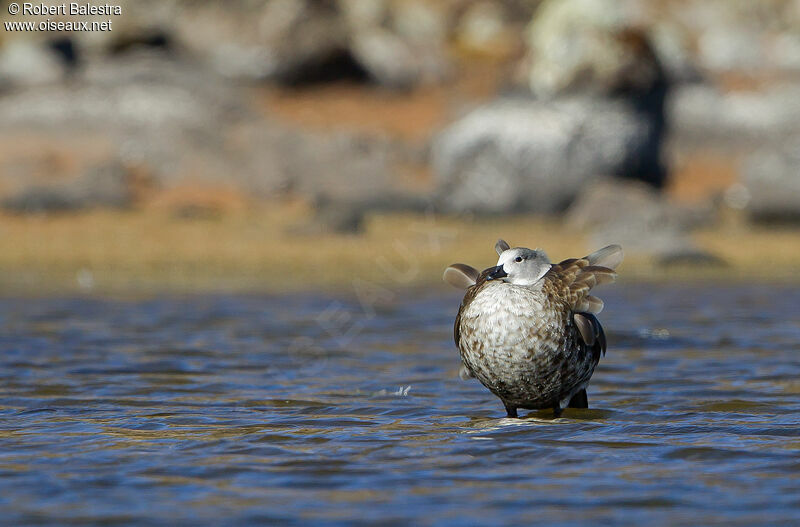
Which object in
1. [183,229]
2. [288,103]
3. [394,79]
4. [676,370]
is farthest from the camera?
[394,79]

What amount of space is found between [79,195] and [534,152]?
635cm

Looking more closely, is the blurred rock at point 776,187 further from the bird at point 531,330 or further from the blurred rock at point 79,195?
the bird at point 531,330

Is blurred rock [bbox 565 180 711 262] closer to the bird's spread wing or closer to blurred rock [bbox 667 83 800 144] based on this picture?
blurred rock [bbox 667 83 800 144]

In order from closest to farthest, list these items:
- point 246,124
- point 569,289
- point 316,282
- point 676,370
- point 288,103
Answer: point 569,289, point 676,370, point 316,282, point 246,124, point 288,103

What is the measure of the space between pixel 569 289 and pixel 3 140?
A: 15.5 metres

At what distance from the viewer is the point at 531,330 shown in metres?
6.18

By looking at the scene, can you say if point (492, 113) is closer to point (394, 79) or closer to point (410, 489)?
point (394, 79)

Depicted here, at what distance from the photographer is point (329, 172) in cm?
2014

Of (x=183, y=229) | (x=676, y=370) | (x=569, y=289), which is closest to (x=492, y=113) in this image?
(x=183, y=229)

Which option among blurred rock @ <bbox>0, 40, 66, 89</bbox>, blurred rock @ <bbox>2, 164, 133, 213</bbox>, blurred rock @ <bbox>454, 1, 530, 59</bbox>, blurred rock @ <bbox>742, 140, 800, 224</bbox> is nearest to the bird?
blurred rock @ <bbox>2, 164, 133, 213</bbox>

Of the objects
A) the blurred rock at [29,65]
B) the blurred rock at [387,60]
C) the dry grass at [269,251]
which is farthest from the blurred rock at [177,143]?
the blurred rock at [387,60]

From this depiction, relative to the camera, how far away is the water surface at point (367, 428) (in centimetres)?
480

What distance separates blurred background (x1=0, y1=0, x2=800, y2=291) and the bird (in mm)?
7268


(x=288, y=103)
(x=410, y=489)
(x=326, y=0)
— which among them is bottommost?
(x=410, y=489)
